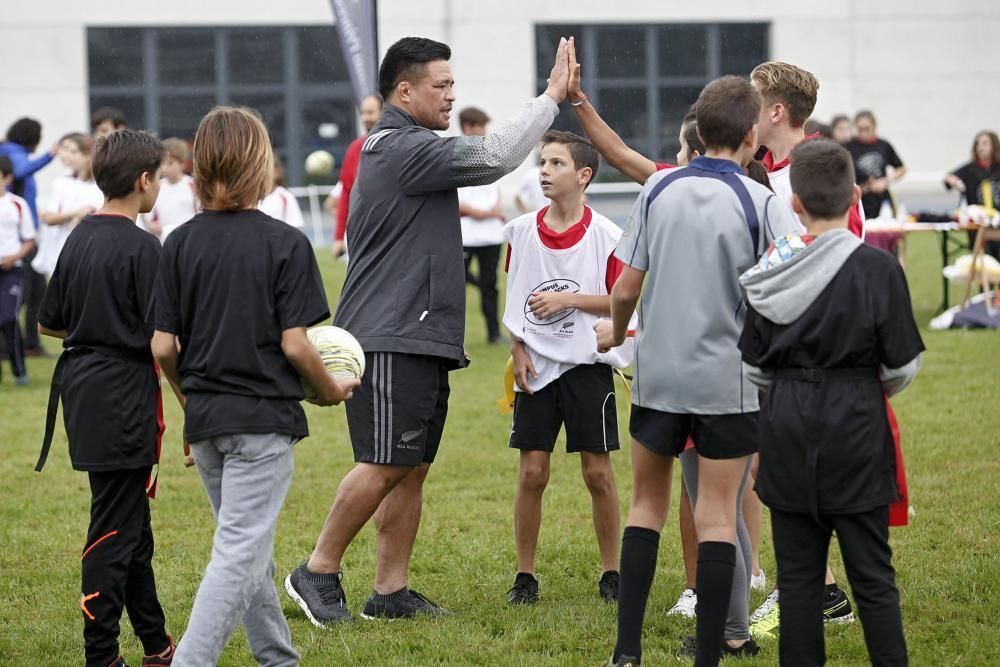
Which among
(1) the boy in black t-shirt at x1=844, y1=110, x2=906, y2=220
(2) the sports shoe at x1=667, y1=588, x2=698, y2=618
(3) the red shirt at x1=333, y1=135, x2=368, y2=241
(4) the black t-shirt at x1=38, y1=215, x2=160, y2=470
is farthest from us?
(1) the boy in black t-shirt at x1=844, y1=110, x2=906, y2=220

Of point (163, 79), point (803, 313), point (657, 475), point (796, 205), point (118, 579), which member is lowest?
point (118, 579)

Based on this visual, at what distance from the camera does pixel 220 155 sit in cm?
411

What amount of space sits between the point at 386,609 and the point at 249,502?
1.45m

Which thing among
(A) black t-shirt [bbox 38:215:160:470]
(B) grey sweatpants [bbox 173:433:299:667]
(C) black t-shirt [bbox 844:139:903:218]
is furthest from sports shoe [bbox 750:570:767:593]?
(C) black t-shirt [bbox 844:139:903:218]

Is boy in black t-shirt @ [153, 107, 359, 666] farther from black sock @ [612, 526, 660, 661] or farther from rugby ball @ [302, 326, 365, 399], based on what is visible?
black sock @ [612, 526, 660, 661]

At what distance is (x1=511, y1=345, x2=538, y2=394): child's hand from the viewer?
224 inches

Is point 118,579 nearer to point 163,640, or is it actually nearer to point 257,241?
point 163,640

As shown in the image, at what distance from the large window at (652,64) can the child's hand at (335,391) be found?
2959 cm

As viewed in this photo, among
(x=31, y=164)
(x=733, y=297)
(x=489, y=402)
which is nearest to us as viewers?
(x=733, y=297)

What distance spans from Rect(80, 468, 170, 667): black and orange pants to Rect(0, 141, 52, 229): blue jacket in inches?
361

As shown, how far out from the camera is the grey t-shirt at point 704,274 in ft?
14.0

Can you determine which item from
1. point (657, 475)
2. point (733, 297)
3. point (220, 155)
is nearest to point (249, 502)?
point (220, 155)

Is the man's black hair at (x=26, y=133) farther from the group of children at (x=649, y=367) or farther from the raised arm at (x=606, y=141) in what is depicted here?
the raised arm at (x=606, y=141)

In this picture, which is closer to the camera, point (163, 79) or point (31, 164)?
point (31, 164)
